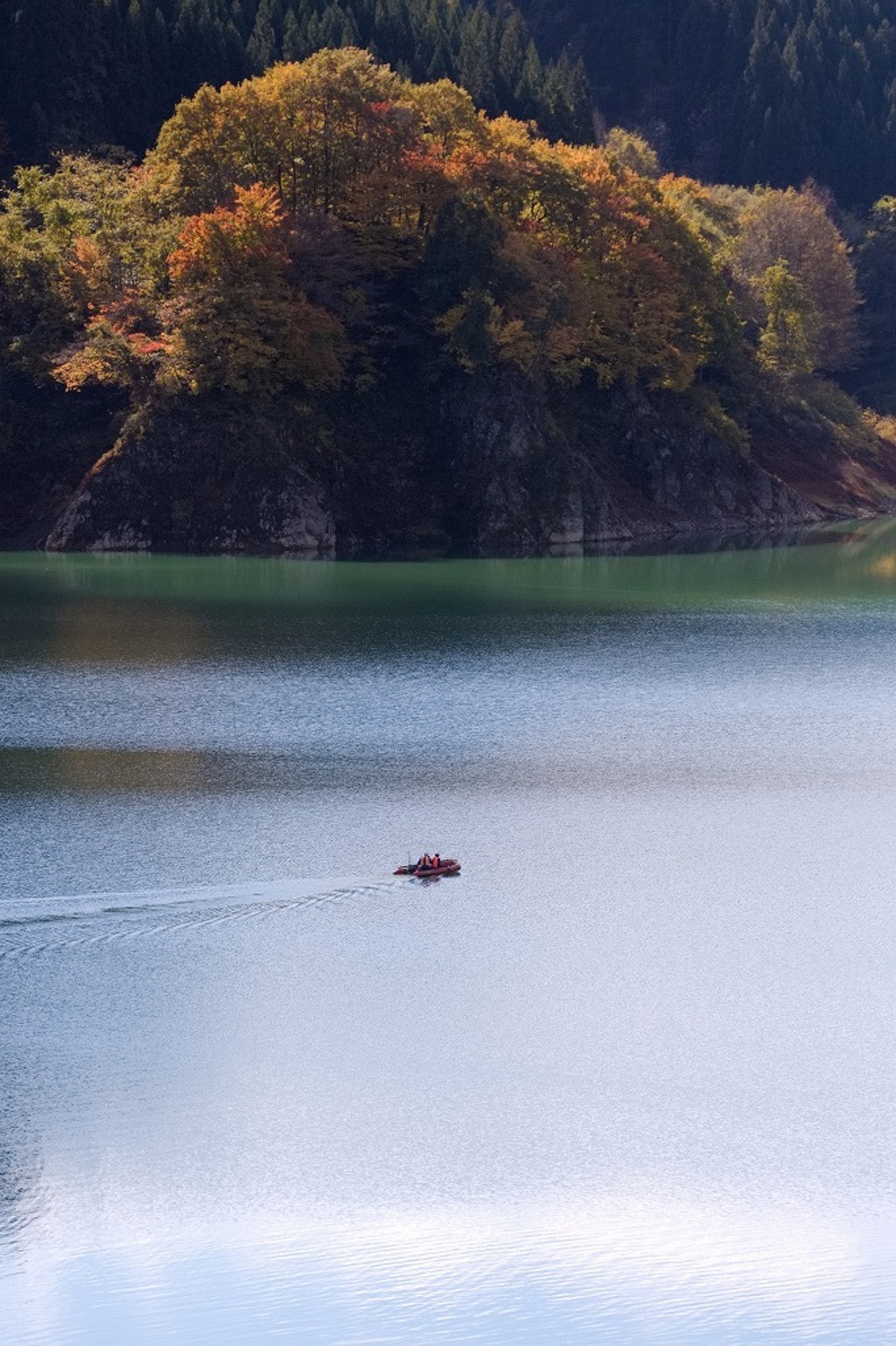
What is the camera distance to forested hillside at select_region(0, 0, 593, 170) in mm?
85000

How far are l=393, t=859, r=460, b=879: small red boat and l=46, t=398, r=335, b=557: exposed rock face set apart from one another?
42.9m

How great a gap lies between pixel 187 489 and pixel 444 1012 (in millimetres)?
48785

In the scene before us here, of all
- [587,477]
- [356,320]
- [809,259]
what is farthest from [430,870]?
[809,259]

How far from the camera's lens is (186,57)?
9194 cm

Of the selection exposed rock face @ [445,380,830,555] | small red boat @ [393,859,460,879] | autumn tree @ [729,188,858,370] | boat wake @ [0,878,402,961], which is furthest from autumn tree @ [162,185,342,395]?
autumn tree @ [729,188,858,370]

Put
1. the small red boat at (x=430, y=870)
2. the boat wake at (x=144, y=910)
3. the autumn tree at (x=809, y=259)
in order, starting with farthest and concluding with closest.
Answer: the autumn tree at (x=809, y=259) → the small red boat at (x=430, y=870) → the boat wake at (x=144, y=910)

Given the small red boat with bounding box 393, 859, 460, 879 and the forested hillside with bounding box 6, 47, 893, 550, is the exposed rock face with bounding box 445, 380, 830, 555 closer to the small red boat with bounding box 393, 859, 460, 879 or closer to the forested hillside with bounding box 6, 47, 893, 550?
the forested hillside with bounding box 6, 47, 893, 550

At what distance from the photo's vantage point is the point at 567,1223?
50.8 feet

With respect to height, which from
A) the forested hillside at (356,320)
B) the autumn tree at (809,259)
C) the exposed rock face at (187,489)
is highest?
the autumn tree at (809,259)

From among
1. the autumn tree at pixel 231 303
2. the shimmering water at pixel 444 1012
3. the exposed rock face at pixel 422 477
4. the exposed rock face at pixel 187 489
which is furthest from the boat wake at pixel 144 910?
the autumn tree at pixel 231 303

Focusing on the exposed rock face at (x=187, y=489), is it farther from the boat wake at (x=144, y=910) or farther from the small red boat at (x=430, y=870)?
the boat wake at (x=144, y=910)

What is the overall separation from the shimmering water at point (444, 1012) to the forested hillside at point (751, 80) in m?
109

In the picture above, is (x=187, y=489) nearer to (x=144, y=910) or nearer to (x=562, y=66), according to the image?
(x=144, y=910)

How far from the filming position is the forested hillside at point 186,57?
85000 mm
